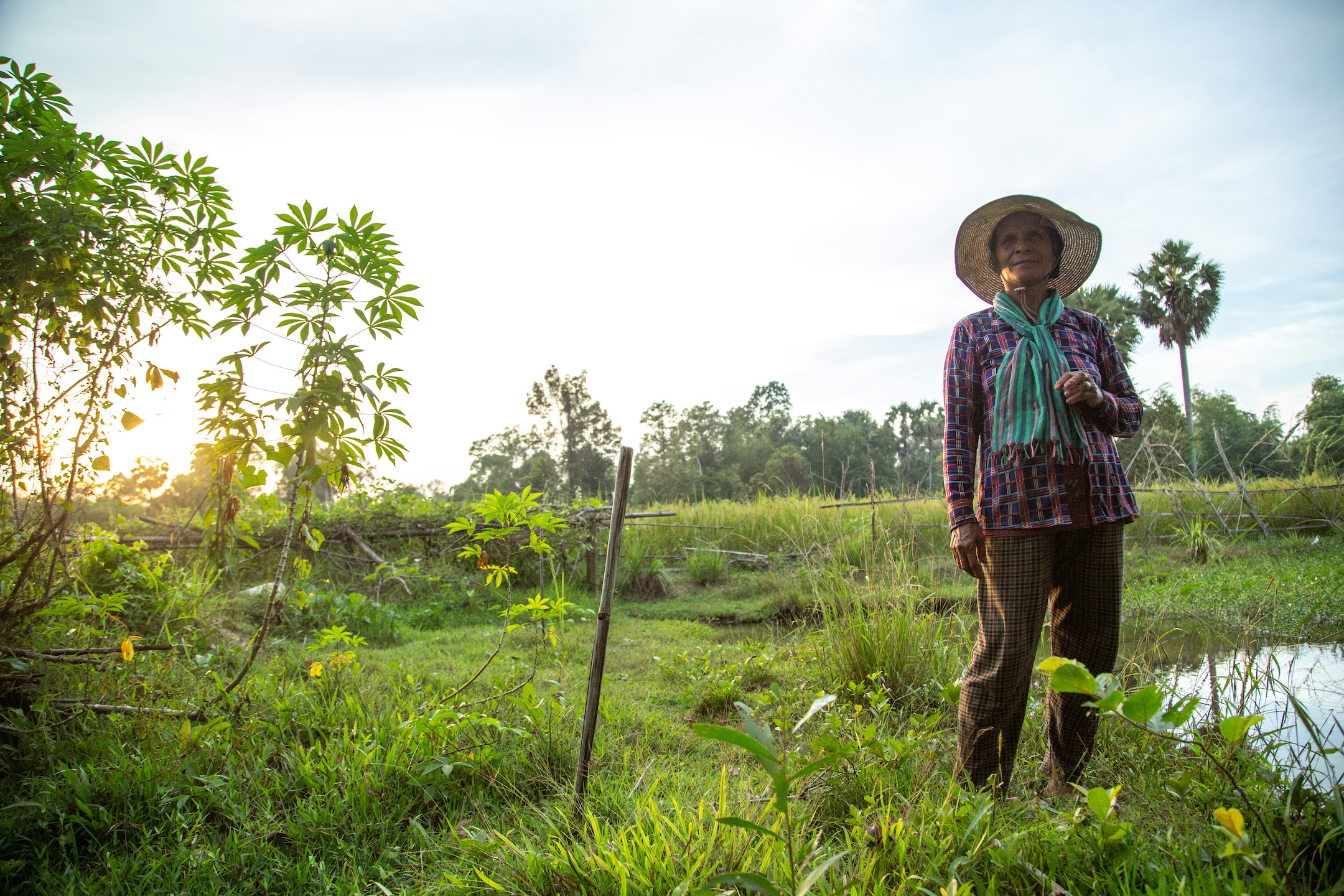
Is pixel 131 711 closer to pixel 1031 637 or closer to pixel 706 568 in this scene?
pixel 1031 637

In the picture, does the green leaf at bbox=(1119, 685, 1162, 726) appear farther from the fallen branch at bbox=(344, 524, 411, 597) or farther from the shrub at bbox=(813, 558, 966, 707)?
the fallen branch at bbox=(344, 524, 411, 597)

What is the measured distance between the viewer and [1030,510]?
1933mm

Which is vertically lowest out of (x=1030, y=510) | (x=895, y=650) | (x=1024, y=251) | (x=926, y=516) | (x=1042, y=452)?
(x=895, y=650)

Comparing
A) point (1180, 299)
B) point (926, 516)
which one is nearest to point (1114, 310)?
point (1180, 299)

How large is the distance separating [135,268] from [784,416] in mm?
48236

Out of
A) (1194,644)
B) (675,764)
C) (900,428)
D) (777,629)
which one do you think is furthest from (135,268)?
(900,428)

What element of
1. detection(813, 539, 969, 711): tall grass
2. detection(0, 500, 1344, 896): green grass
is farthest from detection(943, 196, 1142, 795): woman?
detection(813, 539, 969, 711): tall grass

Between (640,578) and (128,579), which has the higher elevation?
(128,579)

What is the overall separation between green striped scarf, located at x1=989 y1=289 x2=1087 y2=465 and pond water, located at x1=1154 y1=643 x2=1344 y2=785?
744mm

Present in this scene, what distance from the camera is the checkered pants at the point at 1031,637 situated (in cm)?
192

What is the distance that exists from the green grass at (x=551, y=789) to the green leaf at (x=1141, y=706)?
0.36m

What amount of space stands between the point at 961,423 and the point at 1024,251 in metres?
0.65

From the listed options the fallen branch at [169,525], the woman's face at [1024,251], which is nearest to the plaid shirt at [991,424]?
the woman's face at [1024,251]

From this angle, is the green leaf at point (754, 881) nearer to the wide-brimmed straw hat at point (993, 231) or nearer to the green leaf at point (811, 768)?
the green leaf at point (811, 768)
